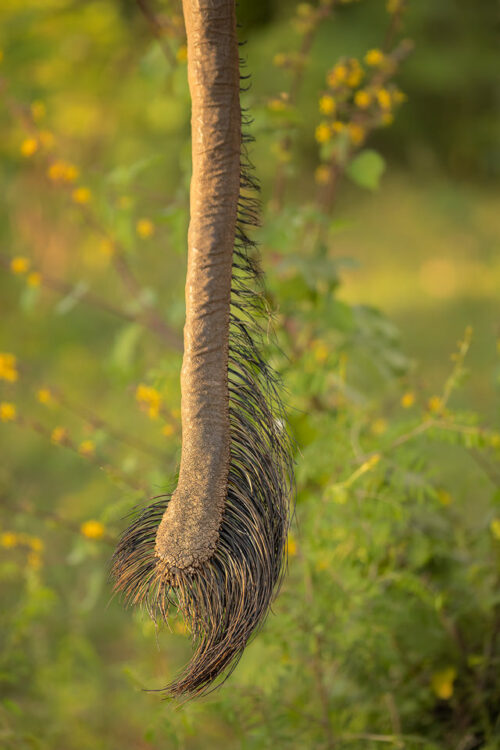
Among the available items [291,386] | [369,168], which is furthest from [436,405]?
[369,168]

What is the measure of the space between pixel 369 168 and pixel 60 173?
18.2 inches

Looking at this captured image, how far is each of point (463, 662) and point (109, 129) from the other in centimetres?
211

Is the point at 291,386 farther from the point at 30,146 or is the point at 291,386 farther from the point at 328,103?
the point at 30,146

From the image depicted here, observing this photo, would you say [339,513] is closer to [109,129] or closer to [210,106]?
[210,106]

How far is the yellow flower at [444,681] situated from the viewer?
913mm

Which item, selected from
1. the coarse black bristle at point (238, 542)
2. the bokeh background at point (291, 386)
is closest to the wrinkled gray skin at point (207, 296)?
the coarse black bristle at point (238, 542)

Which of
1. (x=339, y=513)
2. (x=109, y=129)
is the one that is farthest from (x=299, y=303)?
(x=109, y=129)

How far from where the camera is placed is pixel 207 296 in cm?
45

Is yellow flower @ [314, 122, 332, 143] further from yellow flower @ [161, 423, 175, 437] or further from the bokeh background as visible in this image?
yellow flower @ [161, 423, 175, 437]

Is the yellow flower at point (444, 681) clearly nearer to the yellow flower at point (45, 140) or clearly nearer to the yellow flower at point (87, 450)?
the yellow flower at point (87, 450)

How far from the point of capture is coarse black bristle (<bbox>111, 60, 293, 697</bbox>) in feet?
1.51

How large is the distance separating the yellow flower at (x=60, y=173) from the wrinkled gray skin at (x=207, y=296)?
26.5 inches

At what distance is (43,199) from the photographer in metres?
2.53

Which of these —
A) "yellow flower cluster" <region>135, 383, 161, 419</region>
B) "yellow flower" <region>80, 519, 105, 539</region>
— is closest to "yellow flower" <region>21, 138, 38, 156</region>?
"yellow flower cluster" <region>135, 383, 161, 419</region>
